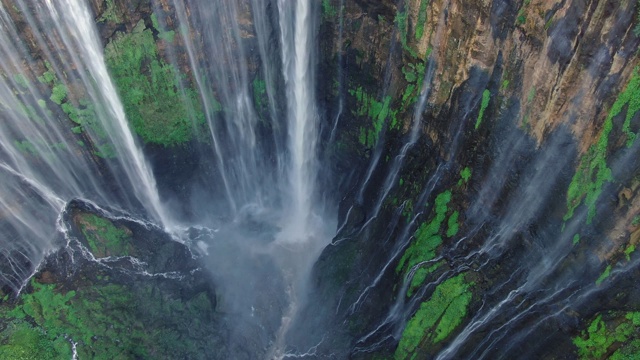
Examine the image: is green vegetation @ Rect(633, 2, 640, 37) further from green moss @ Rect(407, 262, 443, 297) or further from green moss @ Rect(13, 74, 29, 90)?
green moss @ Rect(13, 74, 29, 90)

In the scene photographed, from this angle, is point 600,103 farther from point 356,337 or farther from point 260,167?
point 260,167

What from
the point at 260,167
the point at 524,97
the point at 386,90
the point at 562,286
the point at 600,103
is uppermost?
the point at 260,167

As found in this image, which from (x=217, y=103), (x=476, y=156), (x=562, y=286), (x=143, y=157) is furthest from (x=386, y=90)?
(x=143, y=157)

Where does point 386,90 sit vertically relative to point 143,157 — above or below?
below

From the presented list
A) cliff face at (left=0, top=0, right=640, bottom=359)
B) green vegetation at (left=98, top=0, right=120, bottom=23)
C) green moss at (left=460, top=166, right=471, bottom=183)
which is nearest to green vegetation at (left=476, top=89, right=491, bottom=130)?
cliff face at (left=0, top=0, right=640, bottom=359)

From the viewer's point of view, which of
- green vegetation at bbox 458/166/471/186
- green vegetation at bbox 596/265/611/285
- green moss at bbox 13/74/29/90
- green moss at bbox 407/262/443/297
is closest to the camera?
green vegetation at bbox 596/265/611/285

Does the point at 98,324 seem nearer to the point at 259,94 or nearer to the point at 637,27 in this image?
the point at 259,94
